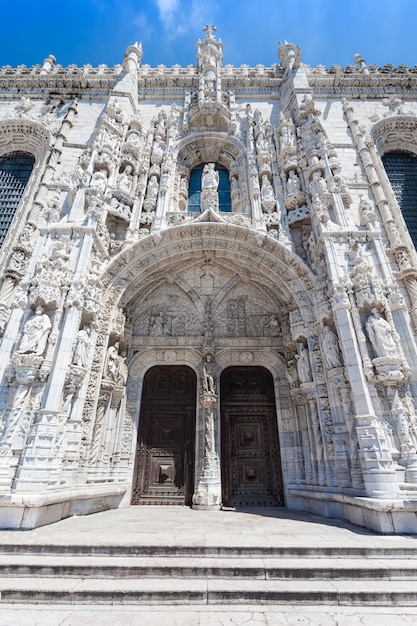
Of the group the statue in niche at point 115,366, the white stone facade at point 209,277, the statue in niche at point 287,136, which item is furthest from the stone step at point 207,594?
the statue in niche at point 287,136

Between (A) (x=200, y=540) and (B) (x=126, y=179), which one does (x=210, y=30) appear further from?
(A) (x=200, y=540)

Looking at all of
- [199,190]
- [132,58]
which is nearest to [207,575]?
[199,190]

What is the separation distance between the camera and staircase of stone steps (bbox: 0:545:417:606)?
3393 millimetres

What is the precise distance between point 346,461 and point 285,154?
32.3 feet

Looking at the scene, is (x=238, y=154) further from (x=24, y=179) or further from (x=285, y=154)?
(x=24, y=179)

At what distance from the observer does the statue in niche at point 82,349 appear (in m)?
7.16

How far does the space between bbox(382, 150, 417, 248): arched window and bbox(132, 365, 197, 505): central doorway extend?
30.0ft

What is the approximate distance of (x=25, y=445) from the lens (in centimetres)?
606

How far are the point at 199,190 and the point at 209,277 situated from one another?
409cm

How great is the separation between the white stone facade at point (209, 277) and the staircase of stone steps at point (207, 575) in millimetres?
1448

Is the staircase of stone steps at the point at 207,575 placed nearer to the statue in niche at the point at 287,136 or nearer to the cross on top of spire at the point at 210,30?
the statue in niche at the point at 287,136

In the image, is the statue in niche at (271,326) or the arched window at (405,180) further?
the arched window at (405,180)

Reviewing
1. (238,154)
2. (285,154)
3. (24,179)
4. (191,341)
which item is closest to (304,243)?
(285,154)

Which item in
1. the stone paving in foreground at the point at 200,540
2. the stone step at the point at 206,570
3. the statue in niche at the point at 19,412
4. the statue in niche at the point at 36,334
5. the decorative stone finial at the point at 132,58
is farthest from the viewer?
the decorative stone finial at the point at 132,58
